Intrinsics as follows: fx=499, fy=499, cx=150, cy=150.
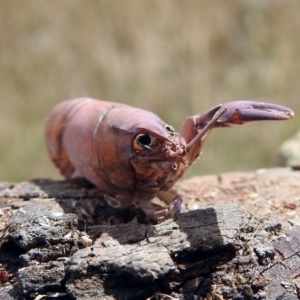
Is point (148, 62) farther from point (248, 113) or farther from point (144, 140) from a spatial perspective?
point (248, 113)

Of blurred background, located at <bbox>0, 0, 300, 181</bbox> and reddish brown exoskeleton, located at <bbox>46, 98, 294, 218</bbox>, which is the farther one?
blurred background, located at <bbox>0, 0, 300, 181</bbox>

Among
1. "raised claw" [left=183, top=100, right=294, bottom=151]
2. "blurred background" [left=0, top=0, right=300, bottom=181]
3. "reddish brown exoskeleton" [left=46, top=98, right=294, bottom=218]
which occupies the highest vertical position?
"raised claw" [left=183, top=100, right=294, bottom=151]

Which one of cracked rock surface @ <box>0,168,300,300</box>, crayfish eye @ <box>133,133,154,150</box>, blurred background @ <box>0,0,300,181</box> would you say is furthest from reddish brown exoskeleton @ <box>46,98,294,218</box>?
blurred background @ <box>0,0,300,181</box>

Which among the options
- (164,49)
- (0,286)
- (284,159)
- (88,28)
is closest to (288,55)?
(164,49)

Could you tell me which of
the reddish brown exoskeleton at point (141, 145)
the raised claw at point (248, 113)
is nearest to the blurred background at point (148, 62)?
the reddish brown exoskeleton at point (141, 145)

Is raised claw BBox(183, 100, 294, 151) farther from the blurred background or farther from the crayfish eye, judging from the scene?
the blurred background

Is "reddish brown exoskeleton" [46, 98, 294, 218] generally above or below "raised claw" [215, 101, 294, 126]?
below
